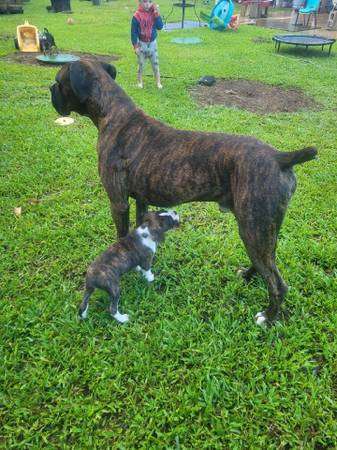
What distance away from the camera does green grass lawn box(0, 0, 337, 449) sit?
7.52 feet

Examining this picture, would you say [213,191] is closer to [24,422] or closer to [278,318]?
[278,318]

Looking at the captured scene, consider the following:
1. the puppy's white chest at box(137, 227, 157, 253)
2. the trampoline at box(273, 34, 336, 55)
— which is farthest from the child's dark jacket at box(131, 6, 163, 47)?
the puppy's white chest at box(137, 227, 157, 253)

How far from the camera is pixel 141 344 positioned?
273cm

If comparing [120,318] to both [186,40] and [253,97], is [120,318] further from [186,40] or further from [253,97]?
[186,40]

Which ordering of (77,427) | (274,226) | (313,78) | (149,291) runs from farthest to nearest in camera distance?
(313,78), (149,291), (274,226), (77,427)

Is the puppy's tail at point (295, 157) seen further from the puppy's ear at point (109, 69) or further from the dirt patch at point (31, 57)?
the dirt patch at point (31, 57)

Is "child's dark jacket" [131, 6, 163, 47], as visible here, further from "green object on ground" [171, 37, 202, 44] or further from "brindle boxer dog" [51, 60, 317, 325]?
"green object on ground" [171, 37, 202, 44]

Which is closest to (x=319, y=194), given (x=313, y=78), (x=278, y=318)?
(x=278, y=318)

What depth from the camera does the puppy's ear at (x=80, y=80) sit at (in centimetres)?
280

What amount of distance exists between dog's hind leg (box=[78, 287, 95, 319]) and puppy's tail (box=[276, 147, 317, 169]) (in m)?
1.69

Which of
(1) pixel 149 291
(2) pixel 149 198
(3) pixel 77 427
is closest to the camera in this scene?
(3) pixel 77 427

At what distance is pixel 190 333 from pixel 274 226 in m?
1.10

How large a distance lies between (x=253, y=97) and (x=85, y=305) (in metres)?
6.95

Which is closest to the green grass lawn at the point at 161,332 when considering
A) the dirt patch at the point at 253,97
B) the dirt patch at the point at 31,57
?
the dirt patch at the point at 253,97
